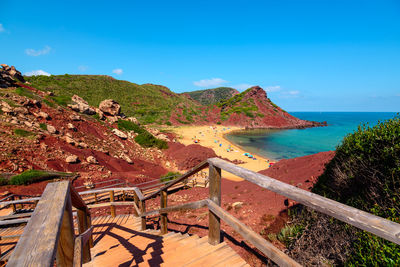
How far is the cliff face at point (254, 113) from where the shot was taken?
62.8 m

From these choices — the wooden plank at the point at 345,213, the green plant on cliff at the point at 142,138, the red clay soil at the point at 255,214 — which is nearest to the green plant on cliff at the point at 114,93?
the green plant on cliff at the point at 142,138

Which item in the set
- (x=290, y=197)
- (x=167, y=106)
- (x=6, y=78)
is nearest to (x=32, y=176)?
(x=290, y=197)

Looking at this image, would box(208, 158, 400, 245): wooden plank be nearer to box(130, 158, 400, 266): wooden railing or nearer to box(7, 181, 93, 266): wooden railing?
box(130, 158, 400, 266): wooden railing

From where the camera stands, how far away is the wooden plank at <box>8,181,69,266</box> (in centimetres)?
80

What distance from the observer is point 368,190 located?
3586 mm

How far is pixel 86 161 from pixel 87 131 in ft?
15.9

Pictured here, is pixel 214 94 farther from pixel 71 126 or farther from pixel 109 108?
pixel 71 126

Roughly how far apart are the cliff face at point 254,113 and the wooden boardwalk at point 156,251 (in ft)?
191

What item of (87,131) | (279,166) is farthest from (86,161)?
(279,166)

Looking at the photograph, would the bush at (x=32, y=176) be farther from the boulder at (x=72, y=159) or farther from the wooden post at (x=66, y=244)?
the wooden post at (x=66, y=244)

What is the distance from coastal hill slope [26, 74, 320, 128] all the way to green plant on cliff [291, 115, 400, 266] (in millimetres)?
48094

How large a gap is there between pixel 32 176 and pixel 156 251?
10.8m

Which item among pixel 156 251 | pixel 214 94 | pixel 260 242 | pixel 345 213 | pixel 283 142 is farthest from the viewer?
pixel 214 94

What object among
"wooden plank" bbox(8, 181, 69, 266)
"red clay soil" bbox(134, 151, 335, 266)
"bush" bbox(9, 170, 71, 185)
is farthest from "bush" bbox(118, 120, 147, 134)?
"wooden plank" bbox(8, 181, 69, 266)
